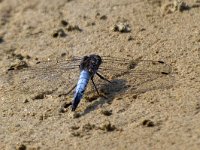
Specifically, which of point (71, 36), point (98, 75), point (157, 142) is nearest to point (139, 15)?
point (71, 36)

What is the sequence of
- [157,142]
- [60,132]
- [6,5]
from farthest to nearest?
[6,5]
[60,132]
[157,142]

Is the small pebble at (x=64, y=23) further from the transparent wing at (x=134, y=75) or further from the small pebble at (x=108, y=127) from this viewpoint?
the small pebble at (x=108, y=127)

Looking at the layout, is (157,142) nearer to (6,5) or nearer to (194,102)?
(194,102)

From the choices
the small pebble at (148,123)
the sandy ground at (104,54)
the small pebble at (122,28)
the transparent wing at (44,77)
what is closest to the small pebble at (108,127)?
the sandy ground at (104,54)

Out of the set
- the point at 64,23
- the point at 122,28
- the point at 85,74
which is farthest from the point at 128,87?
the point at 64,23

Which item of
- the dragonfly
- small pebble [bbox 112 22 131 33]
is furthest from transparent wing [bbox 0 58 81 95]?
small pebble [bbox 112 22 131 33]

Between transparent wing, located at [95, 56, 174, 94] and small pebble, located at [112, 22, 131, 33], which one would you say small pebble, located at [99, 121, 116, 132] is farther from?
small pebble, located at [112, 22, 131, 33]
